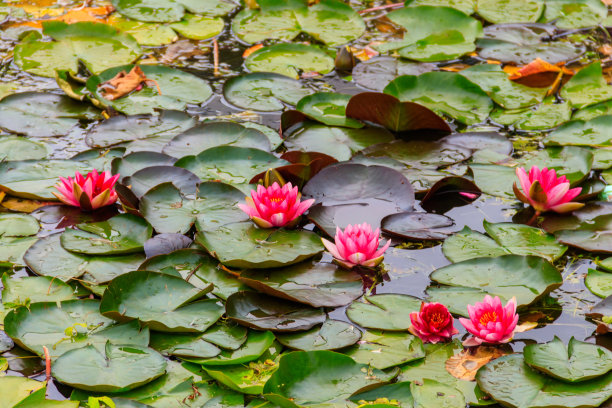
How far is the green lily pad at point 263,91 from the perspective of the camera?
4.38 metres

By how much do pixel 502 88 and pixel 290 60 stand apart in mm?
1425

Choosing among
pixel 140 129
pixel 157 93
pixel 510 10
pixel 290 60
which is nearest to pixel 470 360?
pixel 140 129

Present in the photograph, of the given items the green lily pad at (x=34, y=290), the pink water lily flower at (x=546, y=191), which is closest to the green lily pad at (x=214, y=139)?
the green lily pad at (x=34, y=290)

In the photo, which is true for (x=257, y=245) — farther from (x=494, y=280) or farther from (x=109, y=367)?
(x=494, y=280)

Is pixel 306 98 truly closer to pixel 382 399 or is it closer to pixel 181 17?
pixel 181 17

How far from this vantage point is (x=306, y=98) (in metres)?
4.25

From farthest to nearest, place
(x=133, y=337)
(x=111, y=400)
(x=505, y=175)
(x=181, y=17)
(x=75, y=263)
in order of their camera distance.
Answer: (x=181, y=17)
(x=505, y=175)
(x=75, y=263)
(x=133, y=337)
(x=111, y=400)

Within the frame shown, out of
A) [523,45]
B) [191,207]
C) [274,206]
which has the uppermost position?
[523,45]

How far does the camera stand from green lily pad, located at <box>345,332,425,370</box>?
2561mm

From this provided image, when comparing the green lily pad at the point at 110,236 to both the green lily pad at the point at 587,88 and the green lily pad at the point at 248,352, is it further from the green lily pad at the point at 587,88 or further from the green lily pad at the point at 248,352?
the green lily pad at the point at 587,88

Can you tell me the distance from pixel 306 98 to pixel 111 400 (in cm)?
239

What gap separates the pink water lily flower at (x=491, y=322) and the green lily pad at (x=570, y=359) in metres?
0.10

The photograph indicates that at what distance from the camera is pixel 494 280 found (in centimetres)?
292

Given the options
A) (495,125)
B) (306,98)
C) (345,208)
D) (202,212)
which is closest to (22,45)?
(306,98)
